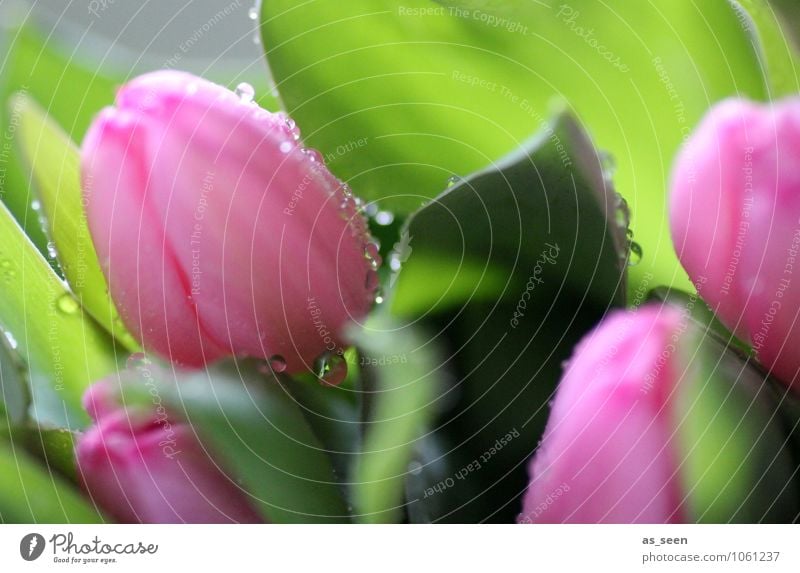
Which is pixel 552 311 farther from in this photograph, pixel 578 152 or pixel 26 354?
pixel 26 354

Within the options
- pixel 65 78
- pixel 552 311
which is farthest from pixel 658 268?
pixel 65 78

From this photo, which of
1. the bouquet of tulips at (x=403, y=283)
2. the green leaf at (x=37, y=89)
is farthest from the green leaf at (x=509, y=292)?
the green leaf at (x=37, y=89)

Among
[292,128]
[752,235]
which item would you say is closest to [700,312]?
[752,235]

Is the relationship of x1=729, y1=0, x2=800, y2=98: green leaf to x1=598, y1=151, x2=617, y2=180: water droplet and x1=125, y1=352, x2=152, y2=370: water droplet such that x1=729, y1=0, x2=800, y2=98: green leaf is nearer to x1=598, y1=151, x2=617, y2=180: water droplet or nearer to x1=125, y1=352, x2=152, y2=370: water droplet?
x1=598, y1=151, x2=617, y2=180: water droplet

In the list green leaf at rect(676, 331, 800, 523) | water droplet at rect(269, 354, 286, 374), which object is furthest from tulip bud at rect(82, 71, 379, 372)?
green leaf at rect(676, 331, 800, 523)

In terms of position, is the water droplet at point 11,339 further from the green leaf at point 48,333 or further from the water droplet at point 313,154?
the water droplet at point 313,154
